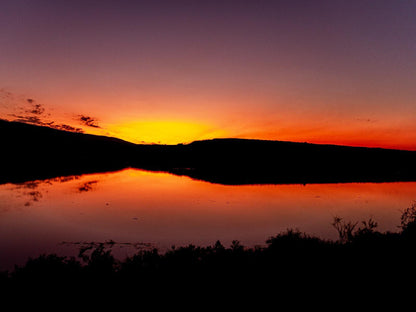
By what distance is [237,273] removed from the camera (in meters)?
9.96

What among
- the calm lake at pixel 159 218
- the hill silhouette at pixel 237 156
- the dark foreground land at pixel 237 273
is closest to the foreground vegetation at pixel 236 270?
the dark foreground land at pixel 237 273

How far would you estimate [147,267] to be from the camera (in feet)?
34.1

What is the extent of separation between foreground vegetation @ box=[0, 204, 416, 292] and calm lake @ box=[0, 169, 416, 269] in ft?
14.0

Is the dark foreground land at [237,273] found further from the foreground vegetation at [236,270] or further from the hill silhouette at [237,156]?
the hill silhouette at [237,156]

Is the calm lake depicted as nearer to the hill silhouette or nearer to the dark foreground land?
the dark foreground land

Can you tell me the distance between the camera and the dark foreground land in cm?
871

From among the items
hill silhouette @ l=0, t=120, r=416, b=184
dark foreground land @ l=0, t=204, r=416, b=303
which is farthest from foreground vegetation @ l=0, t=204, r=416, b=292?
hill silhouette @ l=0, t=120, r=416, b=184

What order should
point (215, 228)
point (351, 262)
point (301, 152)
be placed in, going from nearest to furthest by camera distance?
1. point (351, 262)
2. point (215, 228)
3. point (301, 152)

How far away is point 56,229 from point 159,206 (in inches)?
450

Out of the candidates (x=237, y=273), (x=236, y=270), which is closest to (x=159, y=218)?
(x=236, y=270)

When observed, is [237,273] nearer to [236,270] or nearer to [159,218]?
[236,270]

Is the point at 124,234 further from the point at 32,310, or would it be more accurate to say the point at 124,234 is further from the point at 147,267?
the point at 32,310

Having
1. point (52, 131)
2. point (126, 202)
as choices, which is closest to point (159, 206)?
point (126, 202)

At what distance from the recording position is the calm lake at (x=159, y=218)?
17.0m
